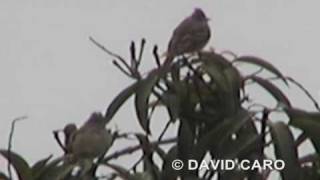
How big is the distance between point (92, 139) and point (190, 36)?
171 millimetres

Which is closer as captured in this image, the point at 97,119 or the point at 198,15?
the point at 97,119

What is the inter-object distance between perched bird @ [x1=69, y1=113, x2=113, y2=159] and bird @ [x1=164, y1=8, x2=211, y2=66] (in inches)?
3.7

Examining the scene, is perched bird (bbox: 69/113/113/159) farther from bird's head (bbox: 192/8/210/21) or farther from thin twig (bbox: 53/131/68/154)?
bird's head (bbox: 192/8/210/21)

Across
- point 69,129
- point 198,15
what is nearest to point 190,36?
point 198,15

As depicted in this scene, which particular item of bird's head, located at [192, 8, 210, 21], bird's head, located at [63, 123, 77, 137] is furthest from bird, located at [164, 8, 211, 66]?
bird's head, located at [63, 123, 77, 137]

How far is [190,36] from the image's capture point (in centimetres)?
102

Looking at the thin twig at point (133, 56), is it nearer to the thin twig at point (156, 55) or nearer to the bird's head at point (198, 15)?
the thin twig at point (156, 55)

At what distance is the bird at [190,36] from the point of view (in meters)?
0.99

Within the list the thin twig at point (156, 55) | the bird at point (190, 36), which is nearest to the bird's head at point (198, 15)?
the bird at point (190, 36)

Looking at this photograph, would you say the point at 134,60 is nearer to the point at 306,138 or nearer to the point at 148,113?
the point at 148,113

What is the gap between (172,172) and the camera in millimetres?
907

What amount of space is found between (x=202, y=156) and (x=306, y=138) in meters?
0.10

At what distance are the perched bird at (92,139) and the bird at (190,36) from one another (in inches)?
3.7

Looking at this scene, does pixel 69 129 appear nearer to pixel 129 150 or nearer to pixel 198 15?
pixel 129 150
